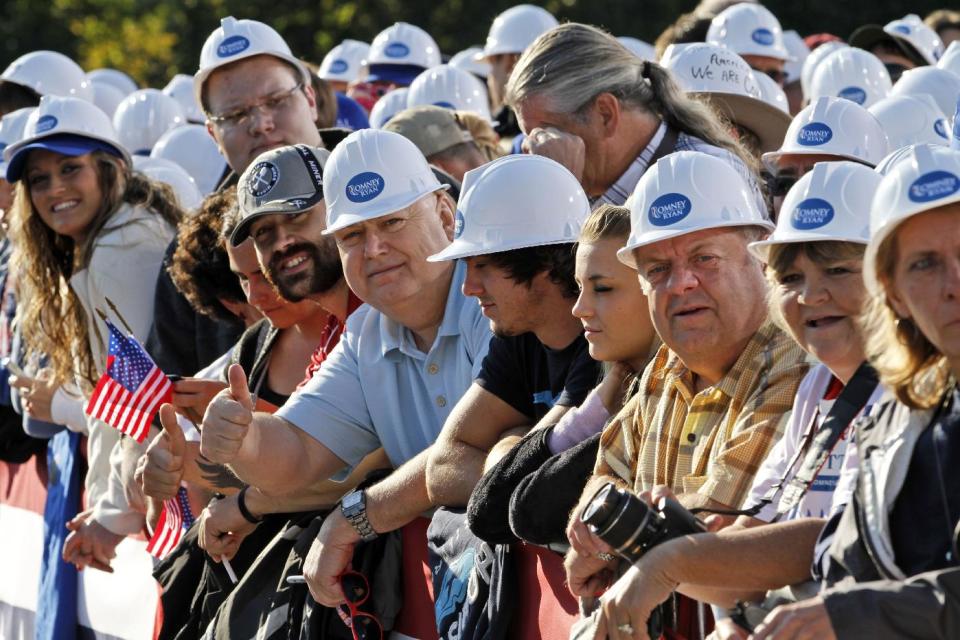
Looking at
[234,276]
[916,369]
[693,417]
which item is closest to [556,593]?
[693,417]

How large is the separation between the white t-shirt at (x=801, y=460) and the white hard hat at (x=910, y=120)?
260cm

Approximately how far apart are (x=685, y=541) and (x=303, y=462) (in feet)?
7.95

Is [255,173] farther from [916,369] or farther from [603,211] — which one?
[916,369]

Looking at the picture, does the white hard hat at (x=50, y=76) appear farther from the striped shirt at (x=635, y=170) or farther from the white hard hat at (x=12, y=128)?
the striped shirt at (x=635, y=170)

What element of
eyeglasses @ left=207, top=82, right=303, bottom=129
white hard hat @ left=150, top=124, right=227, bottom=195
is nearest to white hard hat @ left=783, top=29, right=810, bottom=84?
white hard hat @ left=150, top=124, right=227, bottom=195

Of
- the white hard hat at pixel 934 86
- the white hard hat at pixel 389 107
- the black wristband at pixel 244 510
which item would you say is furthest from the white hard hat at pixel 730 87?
the white hard hat at pixel 389 107

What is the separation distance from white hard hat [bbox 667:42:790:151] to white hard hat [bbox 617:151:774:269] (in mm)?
2880

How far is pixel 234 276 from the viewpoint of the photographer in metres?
6.81

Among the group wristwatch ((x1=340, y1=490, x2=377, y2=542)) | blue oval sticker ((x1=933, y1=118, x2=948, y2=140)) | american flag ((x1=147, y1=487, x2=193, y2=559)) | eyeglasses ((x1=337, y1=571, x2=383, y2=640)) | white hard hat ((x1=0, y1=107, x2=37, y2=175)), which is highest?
white hard hat ((x1=0, y1=107, x2=37, y2=175))

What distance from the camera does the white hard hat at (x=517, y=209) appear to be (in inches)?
200

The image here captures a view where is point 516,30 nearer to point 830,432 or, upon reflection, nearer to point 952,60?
point 952,60

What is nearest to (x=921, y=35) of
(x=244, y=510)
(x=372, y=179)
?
(x=372, y=179)

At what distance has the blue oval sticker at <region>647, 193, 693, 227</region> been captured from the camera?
13.8 ft

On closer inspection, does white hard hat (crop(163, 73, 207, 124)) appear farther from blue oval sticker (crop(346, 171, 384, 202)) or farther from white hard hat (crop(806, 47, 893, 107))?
blue oval sticker (crop(346, 171, 384, 202))
